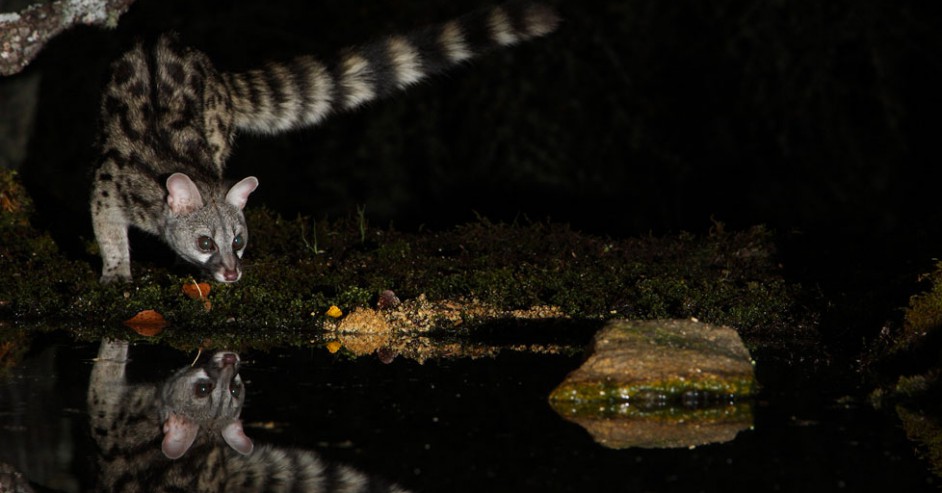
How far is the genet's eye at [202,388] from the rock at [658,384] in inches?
47.9

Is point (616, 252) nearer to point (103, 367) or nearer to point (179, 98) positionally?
point (179, 98)

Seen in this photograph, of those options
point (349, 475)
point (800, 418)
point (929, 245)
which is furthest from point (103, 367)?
point (929, 245)

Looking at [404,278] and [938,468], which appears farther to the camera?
[404,278]

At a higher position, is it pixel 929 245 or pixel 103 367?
pixel 103 367

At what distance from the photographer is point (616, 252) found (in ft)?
22.9

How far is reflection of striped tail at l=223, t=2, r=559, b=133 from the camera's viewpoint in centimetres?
739

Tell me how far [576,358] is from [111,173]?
10.0ft

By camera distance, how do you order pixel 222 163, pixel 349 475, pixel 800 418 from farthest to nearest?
pixel 222 163 < pixel 800 418 < pixel 349 475

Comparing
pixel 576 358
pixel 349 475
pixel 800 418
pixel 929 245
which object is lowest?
pixel 929 245

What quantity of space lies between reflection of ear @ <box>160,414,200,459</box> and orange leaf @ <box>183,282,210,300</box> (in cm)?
204

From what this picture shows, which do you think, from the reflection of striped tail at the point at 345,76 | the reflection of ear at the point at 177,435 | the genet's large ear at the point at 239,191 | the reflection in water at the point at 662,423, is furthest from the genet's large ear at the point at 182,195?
the reflection in water at the point at 662,423

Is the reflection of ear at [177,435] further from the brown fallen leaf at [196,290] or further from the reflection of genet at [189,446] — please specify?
the brown fallen leaf at [196,290]

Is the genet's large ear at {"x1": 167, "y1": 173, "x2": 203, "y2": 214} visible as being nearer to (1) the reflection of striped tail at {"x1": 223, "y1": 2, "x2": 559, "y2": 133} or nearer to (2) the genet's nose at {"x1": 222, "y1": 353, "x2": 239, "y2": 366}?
(1) the reflection of striped tail at {"x1": 223, "y1": 2, "x2": 559, "y2": 133}

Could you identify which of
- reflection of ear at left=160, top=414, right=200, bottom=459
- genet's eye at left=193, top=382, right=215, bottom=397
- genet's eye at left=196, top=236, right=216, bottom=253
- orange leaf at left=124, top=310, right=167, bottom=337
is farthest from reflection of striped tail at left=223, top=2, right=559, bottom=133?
reflection of ear at left=160, top=414, right=200, bottom=459
